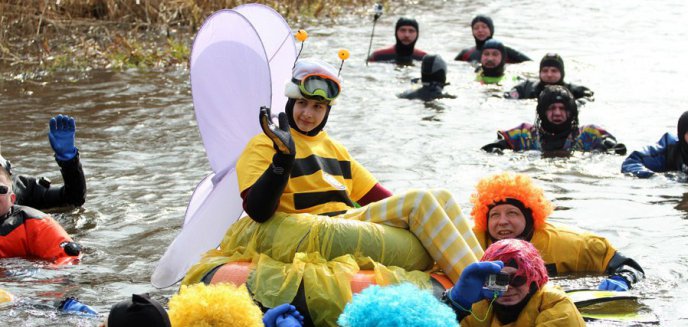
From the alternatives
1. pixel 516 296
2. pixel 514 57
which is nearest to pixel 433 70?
pixel 514 57

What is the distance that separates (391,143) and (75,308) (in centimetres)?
594

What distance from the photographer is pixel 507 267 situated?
212 inches

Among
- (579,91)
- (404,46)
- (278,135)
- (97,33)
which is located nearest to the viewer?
(278,135)

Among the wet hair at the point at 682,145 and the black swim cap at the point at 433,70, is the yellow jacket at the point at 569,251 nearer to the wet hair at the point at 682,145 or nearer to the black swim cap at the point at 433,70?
the wet hair at the point at 682,145

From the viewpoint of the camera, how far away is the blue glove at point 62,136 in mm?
8281

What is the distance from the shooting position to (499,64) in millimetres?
15406

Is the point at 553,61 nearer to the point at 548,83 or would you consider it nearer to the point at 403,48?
the point at 548,83

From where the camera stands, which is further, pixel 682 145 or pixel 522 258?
pixel 682 145

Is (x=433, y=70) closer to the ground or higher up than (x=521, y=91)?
higher up

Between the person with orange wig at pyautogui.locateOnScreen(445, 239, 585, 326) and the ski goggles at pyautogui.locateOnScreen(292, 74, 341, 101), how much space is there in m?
1.61

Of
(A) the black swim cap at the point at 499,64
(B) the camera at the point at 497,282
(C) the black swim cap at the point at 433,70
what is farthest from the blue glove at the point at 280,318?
(A) the black swim cap at the point at 499,64

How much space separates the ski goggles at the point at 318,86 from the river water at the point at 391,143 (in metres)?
1.56

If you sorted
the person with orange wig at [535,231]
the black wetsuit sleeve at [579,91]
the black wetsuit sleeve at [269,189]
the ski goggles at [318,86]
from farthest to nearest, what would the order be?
the black wetsuit sleeve at [579,91]
the person with orange wig at [535,231]
the ski goggles at [318,86]
the black wetsuit sleeve at [269,189]

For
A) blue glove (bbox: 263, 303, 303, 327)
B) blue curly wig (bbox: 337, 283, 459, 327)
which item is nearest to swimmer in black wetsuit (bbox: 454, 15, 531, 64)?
blue glove (bbox: 263, 303, 303, 327)
